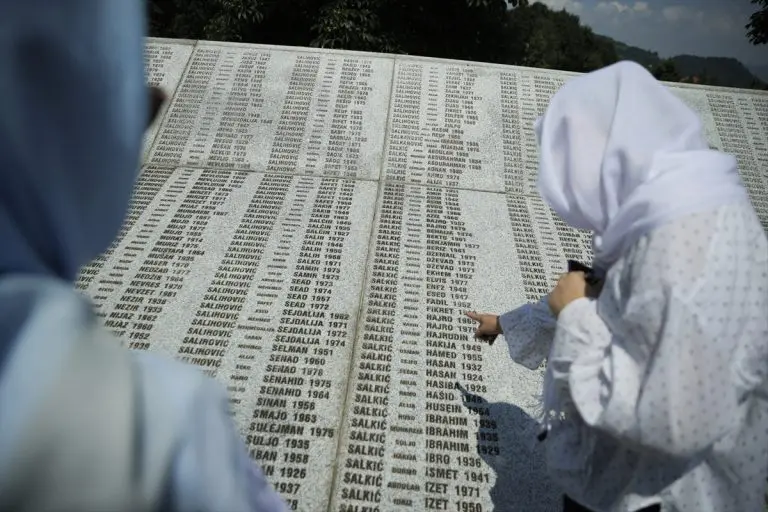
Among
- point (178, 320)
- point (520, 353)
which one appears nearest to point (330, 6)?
point (178, 320)

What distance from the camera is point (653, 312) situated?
1.30m

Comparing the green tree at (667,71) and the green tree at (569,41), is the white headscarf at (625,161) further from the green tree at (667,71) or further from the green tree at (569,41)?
the green tree at (569,41)

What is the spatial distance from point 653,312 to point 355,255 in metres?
2.73

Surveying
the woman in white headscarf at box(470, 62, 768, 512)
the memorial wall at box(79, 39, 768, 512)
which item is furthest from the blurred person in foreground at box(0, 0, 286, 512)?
the memorial wall at box(79, 39, 768, 512)

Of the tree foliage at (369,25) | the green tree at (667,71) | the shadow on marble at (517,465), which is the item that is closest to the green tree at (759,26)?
the tree foliage at (369,25)

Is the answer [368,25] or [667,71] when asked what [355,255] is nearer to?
[368,25]

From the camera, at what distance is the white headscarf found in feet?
4.42

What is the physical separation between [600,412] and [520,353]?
2.19ft

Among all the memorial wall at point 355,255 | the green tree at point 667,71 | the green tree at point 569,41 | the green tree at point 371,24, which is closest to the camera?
the memorial wall at point 355,255

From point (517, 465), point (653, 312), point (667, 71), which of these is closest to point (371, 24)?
point (517, 465)

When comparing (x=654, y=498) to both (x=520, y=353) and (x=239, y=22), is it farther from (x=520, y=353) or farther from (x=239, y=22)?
(x=239, y=22)

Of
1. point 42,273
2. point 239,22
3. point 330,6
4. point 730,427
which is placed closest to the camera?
point 42,273

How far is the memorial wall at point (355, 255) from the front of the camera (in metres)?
2.70

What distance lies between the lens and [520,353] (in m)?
2.07
